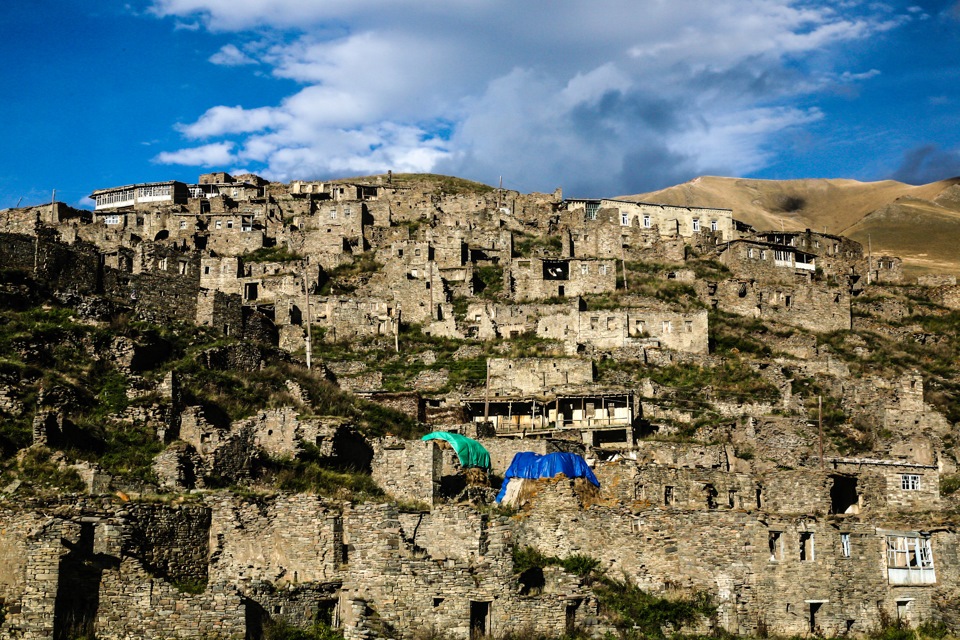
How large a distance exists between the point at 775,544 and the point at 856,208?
151919 millimetres

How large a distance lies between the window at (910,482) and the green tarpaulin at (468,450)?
41.3 feet

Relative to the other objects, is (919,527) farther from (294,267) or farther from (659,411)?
(294,267)

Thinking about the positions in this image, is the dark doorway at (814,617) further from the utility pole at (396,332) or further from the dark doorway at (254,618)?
the utility pole at (396,332)

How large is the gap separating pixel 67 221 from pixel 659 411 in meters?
45.6

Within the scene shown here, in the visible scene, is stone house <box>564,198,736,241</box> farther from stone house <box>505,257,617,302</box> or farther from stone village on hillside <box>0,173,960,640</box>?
stone house <box>505,257,617,302</box>

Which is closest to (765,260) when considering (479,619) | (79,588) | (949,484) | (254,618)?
(949,484)

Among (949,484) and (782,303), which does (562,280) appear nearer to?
(782,303)

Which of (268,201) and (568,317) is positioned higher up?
(268,201)

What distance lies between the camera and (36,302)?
116ft

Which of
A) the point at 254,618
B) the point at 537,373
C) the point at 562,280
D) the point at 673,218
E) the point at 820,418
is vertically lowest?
the point at 254,618

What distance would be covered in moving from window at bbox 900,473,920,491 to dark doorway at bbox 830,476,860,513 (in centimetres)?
265

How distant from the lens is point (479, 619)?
24.2 metres

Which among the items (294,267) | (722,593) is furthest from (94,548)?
(294,267)

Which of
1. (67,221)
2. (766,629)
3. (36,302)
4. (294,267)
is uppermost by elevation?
(67,221)
